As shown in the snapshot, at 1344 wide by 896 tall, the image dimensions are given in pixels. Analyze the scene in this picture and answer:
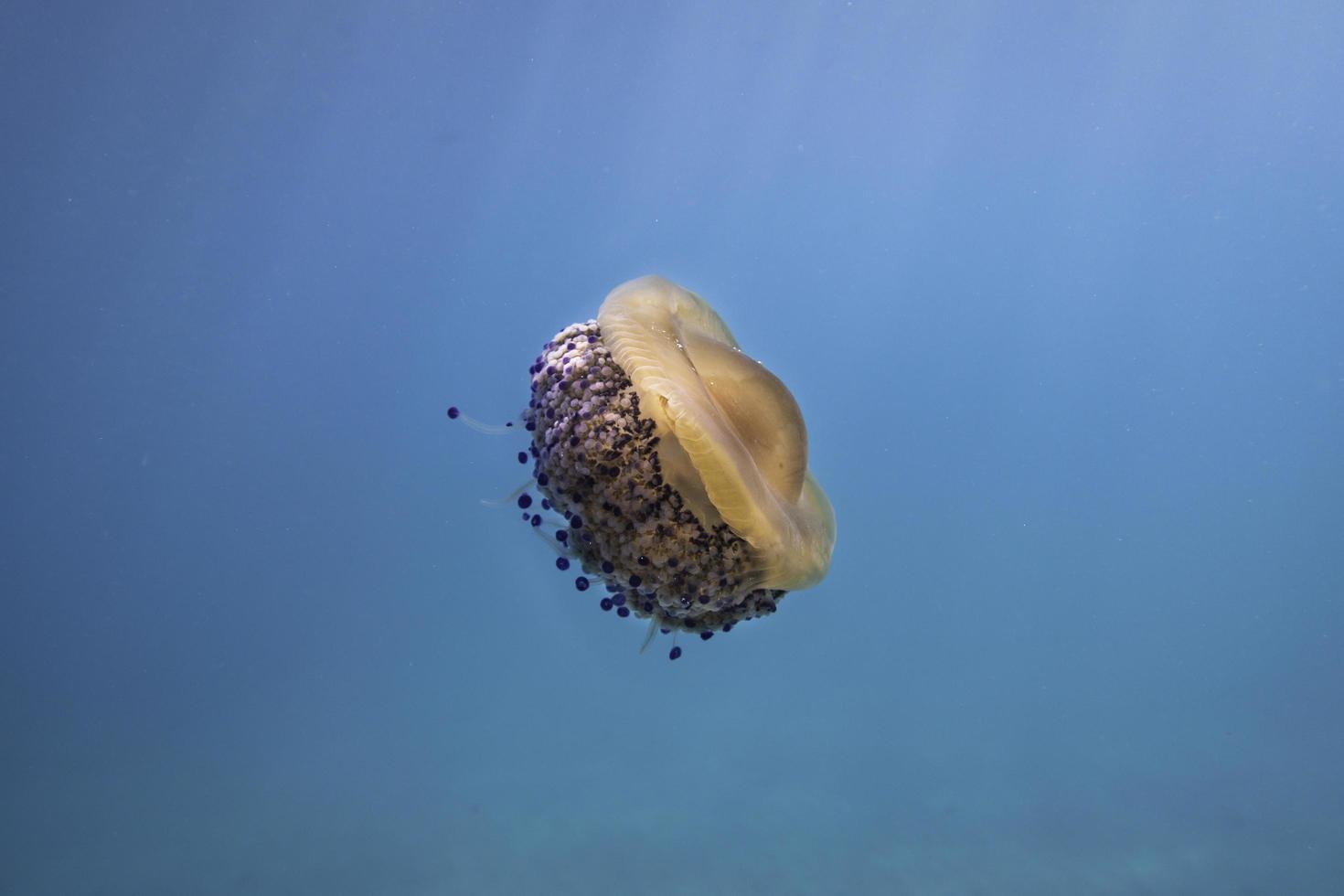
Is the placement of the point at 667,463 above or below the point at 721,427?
below

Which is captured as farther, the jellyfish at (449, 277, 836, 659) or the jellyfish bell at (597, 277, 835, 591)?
the jellyfish at (449, 277, 836, 659)

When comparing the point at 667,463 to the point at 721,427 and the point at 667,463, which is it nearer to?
the point at 667,463

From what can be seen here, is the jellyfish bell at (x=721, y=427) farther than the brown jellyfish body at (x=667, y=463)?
No

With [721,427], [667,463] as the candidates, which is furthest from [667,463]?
[721,427]

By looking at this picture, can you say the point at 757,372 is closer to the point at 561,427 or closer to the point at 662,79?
the point at 561,427

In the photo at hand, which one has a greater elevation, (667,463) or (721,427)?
(721,427)

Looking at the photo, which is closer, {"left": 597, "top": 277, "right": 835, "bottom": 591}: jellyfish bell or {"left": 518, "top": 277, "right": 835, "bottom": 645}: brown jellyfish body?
{"left": 597, "top": 277, "right": 835, "bottom": 591}: jellyfish bell

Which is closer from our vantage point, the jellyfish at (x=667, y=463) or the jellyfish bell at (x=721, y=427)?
the jellyfish bell at (x=721, y=427)
